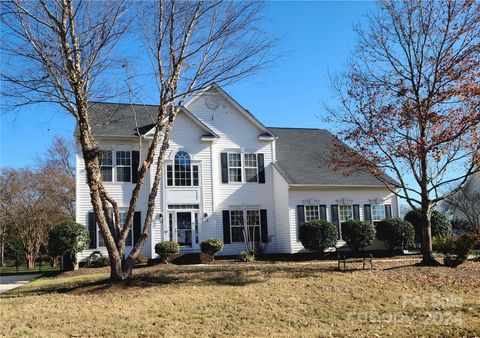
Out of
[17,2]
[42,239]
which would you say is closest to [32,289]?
[17,2]

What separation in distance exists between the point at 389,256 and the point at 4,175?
85.0 feet

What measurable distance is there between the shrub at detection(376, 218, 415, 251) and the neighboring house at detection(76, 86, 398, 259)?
112 cm

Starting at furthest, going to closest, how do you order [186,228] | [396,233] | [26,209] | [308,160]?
[26,209], [308,160], [396,233], [186,228]

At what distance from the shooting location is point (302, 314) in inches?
389

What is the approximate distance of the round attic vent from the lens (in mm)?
23188

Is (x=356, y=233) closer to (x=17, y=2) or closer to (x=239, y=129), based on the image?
(x=239, y=129)

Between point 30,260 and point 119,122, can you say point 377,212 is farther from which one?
point 30,260

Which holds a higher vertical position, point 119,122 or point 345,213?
point 119,122

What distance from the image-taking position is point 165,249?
19688mm

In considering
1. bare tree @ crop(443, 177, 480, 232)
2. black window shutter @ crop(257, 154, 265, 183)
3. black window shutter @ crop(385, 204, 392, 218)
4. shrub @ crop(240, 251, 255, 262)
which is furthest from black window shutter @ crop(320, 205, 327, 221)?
bare tree @ crop(443, 177, 480, 232)

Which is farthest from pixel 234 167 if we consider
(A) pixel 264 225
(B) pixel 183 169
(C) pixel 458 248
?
(C) pixel 458 248

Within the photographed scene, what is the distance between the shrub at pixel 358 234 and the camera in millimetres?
21891

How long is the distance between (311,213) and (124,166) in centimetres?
908

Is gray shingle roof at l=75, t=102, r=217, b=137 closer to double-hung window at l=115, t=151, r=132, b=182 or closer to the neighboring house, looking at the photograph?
the neighboring house
